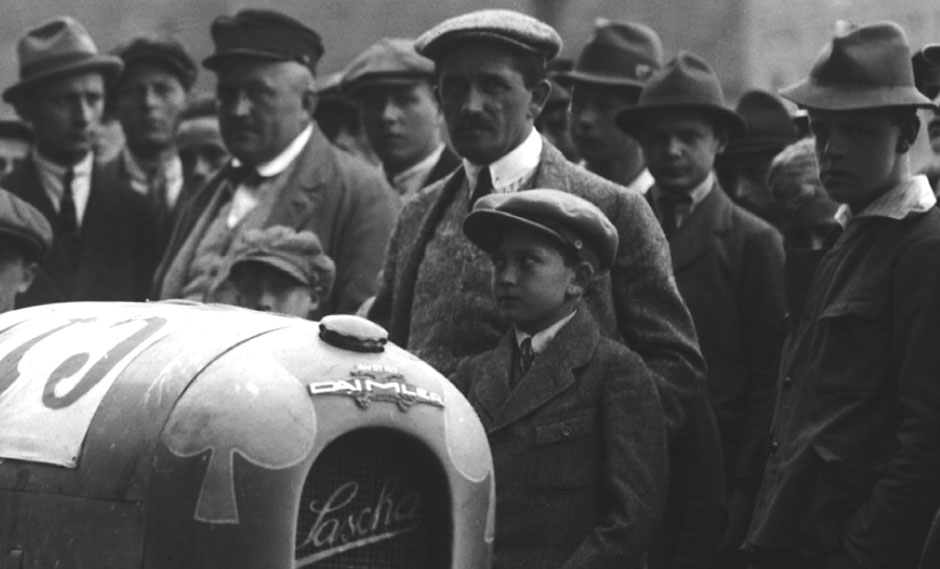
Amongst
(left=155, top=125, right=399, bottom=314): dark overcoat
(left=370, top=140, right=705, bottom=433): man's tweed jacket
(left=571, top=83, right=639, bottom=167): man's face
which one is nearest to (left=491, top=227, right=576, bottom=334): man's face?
(left=370, top=140, right=705, bottom=433): man's tweed jacket

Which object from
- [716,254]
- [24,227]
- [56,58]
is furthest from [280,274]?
[56,58]

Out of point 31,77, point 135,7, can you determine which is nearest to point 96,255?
point 31,77

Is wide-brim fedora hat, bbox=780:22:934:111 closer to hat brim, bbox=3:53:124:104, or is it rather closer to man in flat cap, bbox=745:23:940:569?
man in flat cap, bbox=745:23:940:569

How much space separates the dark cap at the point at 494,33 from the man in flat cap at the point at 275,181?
1.74 metres

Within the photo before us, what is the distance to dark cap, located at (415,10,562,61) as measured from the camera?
717 cm

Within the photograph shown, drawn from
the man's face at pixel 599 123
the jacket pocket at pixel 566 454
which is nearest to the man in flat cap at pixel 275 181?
the man's face at pixel 599 123

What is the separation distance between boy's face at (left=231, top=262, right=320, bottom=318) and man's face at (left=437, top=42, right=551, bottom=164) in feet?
3.98

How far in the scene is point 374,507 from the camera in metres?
5.56

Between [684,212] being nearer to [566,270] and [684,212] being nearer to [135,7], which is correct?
[566,270]

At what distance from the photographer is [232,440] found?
5.23 metres

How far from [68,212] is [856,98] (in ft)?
16.4

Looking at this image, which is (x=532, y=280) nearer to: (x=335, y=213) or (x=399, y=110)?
(x=335, y=213)

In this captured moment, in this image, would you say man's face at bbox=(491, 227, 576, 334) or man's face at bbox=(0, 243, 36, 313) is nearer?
man's face at bbox=(491, 227, 576, 334)

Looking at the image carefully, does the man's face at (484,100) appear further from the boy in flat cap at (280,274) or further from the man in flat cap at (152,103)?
the man in flat cap at (152,103)
